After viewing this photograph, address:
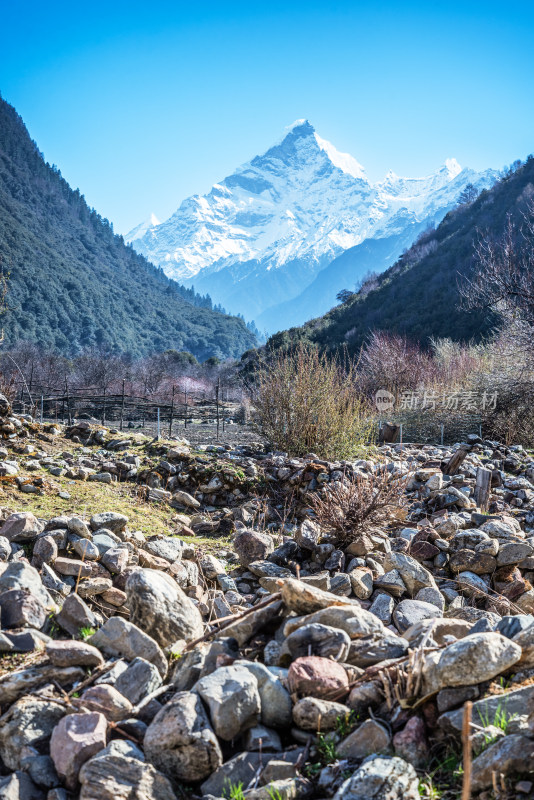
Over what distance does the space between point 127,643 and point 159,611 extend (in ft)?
0.72

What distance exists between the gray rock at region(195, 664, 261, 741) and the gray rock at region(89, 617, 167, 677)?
1.51 feet

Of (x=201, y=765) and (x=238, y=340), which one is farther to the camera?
(x=238, y=340)

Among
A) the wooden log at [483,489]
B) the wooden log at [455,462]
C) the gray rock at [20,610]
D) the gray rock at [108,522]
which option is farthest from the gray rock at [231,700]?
the wooden log at [455,462]

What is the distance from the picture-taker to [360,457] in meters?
9.15

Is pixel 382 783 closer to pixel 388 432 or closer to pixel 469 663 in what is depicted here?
pixel 469 663

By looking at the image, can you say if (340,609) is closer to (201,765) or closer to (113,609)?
(201,765)

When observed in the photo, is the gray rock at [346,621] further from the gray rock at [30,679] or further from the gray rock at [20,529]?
the gray rock at [20,529]

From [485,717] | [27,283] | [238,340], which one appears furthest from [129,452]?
[238,340]

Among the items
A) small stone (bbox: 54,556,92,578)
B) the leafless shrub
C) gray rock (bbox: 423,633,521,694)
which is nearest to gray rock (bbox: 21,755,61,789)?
gray rock (bbox: 423,633,521,694)

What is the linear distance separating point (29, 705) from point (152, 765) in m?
0.59

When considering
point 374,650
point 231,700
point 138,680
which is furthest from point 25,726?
point 374,650

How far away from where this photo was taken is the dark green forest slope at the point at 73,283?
69125mm

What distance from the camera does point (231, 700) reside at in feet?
6.30

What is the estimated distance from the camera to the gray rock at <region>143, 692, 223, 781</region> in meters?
1.81
